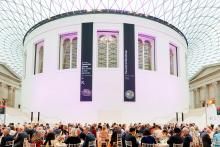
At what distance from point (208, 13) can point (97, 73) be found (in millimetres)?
19711

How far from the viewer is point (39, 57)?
39.5m

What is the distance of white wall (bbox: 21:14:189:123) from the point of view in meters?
33.4

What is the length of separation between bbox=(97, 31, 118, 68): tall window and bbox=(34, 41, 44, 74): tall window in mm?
8286

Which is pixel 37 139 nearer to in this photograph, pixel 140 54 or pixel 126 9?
pixel 140 54

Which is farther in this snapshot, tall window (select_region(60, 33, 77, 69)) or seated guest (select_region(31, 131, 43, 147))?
tall window (select_region(60, 33, 77, 69))

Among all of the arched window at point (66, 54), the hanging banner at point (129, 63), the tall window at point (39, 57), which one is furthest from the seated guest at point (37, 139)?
the tall window at point (39, 57)

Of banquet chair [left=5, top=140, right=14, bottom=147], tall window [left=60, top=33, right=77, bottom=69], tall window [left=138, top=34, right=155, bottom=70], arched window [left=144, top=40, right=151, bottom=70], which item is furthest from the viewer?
arched window [left=144, top=40, right=151, bottom=70]

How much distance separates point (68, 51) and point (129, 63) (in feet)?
23.9

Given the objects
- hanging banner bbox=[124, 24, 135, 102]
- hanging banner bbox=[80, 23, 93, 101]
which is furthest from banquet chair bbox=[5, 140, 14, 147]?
hanging banner bbox=[124, 24, 135, 102]

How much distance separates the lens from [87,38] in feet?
112

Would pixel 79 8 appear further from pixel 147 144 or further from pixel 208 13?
pixel 147 144

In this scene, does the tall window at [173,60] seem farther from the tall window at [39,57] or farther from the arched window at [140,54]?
the tall window at [39,57]

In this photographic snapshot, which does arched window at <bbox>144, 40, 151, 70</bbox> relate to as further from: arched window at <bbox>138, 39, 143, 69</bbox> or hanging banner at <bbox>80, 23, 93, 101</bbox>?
hanging banner at <bbox>80, 23, 93, 101</bbox>

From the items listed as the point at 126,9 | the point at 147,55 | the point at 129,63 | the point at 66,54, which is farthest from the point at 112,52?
the point at 126,9
